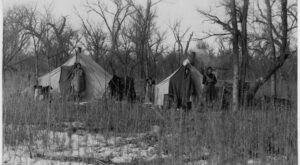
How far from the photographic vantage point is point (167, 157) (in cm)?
533

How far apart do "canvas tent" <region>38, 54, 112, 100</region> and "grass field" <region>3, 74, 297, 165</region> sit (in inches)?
263

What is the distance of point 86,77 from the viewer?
14.7m

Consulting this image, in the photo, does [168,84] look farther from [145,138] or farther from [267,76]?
[145,138]

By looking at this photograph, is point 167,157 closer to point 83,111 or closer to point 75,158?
point 75,158

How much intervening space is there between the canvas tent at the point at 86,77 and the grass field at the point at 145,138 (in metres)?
6.67

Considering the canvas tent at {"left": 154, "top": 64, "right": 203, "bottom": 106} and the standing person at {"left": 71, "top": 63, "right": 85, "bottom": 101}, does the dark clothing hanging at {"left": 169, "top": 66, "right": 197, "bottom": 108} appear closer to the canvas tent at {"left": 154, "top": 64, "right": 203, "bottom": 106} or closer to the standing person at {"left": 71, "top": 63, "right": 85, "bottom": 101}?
the canvas tent at {"left": 154, "top": 64, "right": 203, "bottom": 106}

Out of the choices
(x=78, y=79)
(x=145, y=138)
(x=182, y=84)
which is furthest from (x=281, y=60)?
(x=145, y=138)

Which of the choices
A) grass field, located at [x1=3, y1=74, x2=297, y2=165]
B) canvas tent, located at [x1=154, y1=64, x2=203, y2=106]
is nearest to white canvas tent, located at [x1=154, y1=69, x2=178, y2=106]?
canvas tent, located at [x1=154, y1=64, x2=203, y2=106]

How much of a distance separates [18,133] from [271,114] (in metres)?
3.96

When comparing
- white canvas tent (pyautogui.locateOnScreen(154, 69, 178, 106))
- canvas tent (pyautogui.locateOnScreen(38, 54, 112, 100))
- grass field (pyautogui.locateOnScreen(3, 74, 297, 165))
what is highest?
canvas tent (pyautogui.locateOnScreen(38, 54, 112, 100))

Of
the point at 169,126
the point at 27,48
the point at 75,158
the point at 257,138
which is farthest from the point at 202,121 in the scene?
the point at 27,48

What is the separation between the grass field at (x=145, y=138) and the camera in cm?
541

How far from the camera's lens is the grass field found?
213 inches

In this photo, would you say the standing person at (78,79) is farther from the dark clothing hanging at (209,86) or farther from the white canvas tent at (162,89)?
the dark clothing hanging at (209,86)
